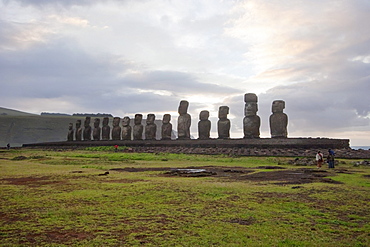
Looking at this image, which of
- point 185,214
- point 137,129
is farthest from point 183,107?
point 185,214

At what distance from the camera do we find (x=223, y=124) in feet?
92.2

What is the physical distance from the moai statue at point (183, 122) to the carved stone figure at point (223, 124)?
373 cm

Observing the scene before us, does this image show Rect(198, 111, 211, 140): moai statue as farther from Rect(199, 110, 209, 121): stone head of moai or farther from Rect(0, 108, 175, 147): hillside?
Rect(0, 108, 175, 147): hillside

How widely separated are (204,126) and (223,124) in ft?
7.26

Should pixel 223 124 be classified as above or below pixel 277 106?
below

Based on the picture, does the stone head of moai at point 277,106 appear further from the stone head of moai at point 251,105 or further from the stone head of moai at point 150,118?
the stone head of moai at point 150,118

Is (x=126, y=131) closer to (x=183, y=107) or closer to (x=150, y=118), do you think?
(x=150, y=118)

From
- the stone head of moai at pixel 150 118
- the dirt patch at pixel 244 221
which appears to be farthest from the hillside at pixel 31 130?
the dirt patch at pixel 244 221

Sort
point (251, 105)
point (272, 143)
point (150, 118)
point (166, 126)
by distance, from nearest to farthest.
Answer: point (272, 143) → point (251, 105) → point (166, 126) → point (150, 118)

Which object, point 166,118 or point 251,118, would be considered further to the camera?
point 166,118

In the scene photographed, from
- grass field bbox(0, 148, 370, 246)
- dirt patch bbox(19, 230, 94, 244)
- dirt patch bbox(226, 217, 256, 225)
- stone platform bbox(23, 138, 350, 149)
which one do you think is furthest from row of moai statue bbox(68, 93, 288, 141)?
dirt patch bbox(19, 230, 94, 244)

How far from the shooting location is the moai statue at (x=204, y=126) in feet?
97.7

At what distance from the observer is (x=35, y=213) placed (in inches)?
227

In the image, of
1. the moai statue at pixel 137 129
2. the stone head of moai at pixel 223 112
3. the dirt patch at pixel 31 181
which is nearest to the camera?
the dirt patch at pixel 31 181
